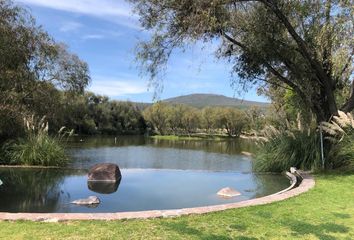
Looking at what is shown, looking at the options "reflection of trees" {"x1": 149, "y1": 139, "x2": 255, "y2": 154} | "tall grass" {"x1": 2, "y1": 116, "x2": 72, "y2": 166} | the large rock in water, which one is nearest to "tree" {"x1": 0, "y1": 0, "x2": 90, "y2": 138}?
"tall grass" {"x1": 2, "y1": 116, "x2": 72, "y2": 166}

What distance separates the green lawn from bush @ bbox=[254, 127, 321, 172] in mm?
5187

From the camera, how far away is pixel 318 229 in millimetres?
5031

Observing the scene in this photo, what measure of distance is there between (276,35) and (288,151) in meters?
3.17

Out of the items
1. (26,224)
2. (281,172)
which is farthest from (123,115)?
(26,224)

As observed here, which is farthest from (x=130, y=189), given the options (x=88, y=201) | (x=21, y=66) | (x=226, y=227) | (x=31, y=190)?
(x=21, y=66)

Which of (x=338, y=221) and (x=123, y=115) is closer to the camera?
(x=338, y=221)

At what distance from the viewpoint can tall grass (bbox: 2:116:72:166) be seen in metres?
13.1

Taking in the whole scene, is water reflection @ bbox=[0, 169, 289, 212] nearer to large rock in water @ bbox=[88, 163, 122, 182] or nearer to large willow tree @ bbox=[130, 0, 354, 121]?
large rock in water @ bbox=[88, 163, 122, 182]

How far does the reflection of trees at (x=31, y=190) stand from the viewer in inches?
280

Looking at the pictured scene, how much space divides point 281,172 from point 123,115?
66611 mm

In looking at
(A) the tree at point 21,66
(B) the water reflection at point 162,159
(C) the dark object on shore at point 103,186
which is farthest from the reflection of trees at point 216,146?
(C) the dark object on shore at point 103,186

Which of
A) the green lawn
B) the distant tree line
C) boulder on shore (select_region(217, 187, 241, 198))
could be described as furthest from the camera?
the distant tree line

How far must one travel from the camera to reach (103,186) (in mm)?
9484

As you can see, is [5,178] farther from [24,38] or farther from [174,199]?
[24,38]
